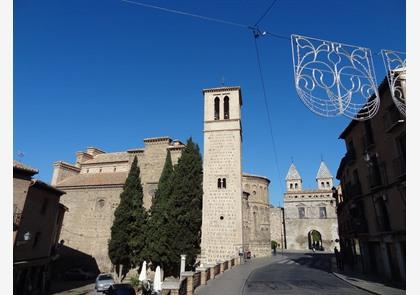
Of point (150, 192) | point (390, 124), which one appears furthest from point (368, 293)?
point (150, 192)

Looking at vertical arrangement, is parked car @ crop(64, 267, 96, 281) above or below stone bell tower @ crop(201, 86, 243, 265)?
below

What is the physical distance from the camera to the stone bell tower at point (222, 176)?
1090 inches

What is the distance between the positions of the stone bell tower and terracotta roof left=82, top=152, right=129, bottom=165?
45.8ft

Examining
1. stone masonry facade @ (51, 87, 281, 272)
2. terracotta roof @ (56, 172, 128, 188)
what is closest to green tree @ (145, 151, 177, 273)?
stone masonry facade @ (51, 87, 281, 272)

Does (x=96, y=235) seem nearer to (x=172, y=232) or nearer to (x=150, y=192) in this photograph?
(x=150, y=192)

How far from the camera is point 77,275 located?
89.7 ft

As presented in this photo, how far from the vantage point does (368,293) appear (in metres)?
13.1

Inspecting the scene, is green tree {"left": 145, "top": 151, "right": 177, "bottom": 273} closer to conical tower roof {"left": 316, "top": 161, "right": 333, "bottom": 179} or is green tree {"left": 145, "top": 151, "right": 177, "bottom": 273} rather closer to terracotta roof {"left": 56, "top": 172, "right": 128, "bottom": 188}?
terracotta roof {"left": 56, "top": 172, "right": 128, "bottom": 188}

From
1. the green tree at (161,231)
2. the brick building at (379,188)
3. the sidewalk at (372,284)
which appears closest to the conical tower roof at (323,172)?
the brick building at (379,188)

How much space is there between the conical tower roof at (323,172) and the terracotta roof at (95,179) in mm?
46976

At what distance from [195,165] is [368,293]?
58.2 feet

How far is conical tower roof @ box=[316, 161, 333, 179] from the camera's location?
65.5 m

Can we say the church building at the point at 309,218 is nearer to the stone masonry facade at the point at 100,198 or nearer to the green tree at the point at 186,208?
the stone masonry facade at the point at 100,198

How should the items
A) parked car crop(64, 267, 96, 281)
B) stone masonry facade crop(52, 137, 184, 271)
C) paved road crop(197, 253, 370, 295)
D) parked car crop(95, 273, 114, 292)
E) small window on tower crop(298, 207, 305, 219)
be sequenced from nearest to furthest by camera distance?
paved road crop(197, 253, 370, 295) → parked car crop(95, 273, 114, 292) → parked car crop(64, 267, 96, 281) → stone masonry facade crop(52, 137, 184, 271) → small window on tower crop(298, 207, 305, 219)
